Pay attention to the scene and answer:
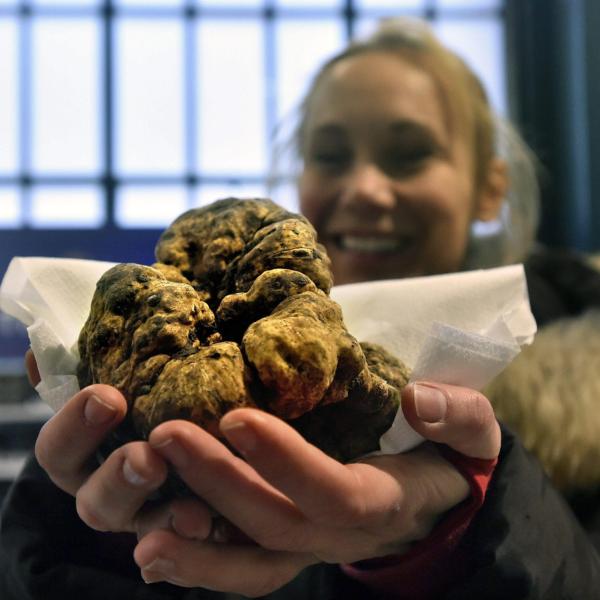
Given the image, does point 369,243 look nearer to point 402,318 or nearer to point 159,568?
point 402,318

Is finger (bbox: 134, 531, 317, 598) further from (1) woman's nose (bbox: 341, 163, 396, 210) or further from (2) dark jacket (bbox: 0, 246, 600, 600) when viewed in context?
(1) woman's nose (bbox: 341, 163, 396, 210)

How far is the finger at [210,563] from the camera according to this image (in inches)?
13.6

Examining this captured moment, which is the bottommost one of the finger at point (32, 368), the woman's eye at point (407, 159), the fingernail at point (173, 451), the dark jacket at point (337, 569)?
the dark jacket at point (337, 569)

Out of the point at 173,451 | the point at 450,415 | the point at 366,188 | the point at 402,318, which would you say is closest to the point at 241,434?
the point at 173,451

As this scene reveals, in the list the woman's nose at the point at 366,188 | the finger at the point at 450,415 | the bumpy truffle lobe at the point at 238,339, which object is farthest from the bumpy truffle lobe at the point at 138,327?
the woman's nose at the point at 366,188

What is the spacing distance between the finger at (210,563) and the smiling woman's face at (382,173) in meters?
0.37

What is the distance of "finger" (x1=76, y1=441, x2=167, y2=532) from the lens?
1.05 ft

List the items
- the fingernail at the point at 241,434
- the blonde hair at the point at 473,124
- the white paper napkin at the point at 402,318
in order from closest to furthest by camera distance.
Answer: the fingernail at the point at 241,434, the white paper napkin at the point at 402,318, the blonde hair at the point at 473,124

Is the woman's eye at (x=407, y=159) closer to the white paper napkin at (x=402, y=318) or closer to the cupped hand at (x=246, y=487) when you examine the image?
the white paper napkin at (x=402, y=318)

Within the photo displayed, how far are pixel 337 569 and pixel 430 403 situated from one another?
0.17 meters

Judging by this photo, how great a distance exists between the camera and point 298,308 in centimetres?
35

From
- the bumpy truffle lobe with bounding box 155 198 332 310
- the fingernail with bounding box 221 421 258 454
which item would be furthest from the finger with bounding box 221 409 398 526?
the bumpy truffle lobe with bounding box 155 198 332 310

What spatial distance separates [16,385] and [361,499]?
801 millimetres

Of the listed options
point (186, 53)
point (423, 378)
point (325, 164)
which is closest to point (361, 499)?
point (423, 378)
